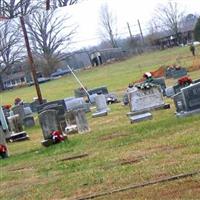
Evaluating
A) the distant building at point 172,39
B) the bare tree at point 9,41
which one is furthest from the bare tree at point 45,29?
the distant building at point 172,39

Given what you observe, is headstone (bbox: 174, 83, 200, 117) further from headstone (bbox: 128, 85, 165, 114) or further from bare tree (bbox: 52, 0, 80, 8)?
bare tree (bbox: 52, 0, 80, 8)

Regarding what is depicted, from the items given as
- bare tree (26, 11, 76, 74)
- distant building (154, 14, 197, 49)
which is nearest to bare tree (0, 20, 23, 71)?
bare tree (26, 11, 76, 74)

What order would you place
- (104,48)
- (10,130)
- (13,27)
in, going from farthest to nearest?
(104,48)
(13,27)
(10,130)

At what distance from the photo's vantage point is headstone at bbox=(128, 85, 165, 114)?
15.3 metres

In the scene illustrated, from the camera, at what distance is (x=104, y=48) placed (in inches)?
1711

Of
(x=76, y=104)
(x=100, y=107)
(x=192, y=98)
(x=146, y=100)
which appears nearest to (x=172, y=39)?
(x=76, y=104)

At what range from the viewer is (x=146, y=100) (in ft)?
50.4

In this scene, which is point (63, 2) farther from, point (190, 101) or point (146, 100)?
point (146, 100)

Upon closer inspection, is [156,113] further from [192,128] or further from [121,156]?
[121,156]

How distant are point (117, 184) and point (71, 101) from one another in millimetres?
15432

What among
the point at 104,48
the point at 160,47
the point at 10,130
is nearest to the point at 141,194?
the point at 10,130

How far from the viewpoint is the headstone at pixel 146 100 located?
15.3 meters

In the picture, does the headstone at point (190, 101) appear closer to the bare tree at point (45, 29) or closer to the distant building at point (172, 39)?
the bare tree at point (45, 29)

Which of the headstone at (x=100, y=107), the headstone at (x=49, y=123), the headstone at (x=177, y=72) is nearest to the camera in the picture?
the headstone at (x=49, y=123)
